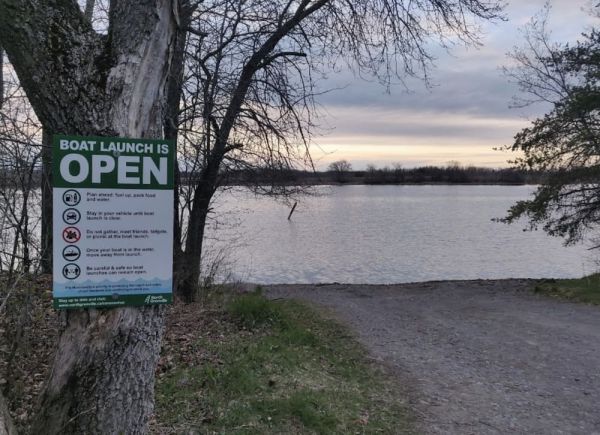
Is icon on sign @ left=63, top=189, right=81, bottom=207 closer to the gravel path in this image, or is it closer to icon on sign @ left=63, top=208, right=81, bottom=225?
icon on sign @ left=63, top=208, right=81, bottom=225

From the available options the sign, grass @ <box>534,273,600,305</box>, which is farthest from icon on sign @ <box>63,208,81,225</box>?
grass @ <box>534,273,600,305</box>

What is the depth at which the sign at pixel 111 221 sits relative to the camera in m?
2.54

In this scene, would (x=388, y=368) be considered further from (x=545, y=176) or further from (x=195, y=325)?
(x=545, y=176)

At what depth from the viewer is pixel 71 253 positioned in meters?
2.57

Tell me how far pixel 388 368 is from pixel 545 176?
10347 mm

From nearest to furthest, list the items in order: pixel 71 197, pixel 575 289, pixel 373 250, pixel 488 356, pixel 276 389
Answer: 1. pixel 71 197
2. pixel 276 389
3. pixel 488 356
4. pixel 575 289
5. pixel 373 250

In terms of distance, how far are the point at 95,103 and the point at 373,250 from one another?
22199 mm

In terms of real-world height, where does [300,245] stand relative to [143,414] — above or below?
below

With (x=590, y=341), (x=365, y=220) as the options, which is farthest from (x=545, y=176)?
(x=365, y=220)

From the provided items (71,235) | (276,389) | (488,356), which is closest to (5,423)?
(71,235)

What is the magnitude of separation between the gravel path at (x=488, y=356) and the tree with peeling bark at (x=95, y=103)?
2.94 meters

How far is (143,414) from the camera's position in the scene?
9.55ft

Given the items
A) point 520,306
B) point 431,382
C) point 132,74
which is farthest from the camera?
point 520,306

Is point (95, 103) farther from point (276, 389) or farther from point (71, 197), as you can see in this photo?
point (276, 389)
